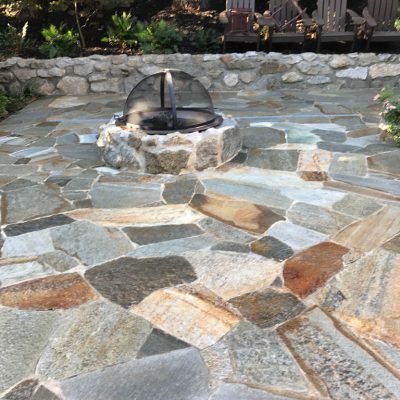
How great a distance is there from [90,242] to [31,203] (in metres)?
0.87

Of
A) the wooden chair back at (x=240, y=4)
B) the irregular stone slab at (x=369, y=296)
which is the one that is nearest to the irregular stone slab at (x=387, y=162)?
the irregular stone slab at (x=369, y=296)

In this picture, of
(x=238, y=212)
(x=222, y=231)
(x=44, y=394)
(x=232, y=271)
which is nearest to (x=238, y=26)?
(x=238, y=212)

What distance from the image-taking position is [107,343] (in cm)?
212

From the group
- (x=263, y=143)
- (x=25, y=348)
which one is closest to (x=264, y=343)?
(x=25, y=348)

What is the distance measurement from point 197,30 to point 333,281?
22.0 feet

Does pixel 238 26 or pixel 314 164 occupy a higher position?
pixel 238 26

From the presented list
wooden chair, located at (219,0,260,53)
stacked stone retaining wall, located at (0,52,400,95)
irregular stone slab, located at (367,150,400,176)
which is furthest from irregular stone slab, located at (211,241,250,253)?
wooden chair, located at (219,0,260,53)

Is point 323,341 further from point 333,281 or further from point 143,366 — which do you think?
point 143,366

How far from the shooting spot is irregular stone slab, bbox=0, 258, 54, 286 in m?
2.61


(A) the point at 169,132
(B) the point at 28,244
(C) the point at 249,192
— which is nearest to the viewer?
(B) the point at 28,244

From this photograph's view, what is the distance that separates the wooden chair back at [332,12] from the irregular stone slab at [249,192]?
521 centimetres

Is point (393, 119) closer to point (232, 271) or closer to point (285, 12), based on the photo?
point (232, 271)

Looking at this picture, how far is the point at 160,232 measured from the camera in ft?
10.2

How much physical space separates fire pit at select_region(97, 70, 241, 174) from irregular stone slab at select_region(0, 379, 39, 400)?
244 cm
